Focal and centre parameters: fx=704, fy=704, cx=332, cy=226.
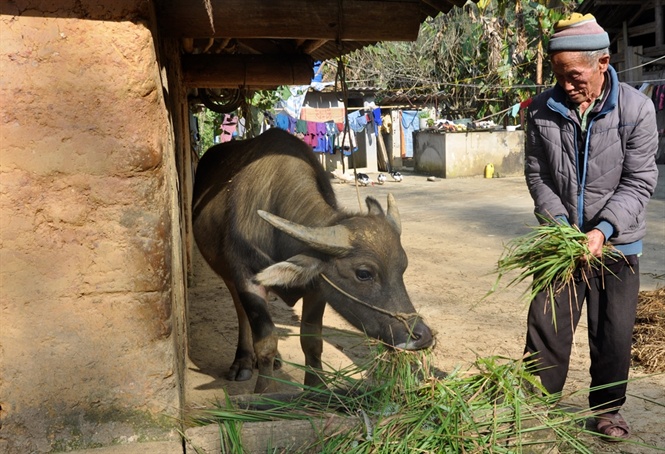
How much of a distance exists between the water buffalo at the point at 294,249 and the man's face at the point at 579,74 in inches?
50.8

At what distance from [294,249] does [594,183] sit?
1.77m

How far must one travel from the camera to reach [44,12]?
2.56 meters

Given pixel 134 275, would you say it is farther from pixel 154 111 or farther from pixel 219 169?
pixel 219 169

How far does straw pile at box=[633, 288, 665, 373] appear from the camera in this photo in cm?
465

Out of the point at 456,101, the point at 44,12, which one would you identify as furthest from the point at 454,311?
the point at 456,101

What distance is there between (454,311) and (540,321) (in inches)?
116

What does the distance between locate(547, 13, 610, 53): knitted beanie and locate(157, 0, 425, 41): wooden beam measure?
0.90 meters

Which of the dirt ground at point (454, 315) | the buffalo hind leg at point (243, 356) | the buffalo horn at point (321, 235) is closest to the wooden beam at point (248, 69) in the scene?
the buffalo hind leg at point (243, 356)

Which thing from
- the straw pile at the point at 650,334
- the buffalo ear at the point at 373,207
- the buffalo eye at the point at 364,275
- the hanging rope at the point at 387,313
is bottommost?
the straw pile at the point at 650,334

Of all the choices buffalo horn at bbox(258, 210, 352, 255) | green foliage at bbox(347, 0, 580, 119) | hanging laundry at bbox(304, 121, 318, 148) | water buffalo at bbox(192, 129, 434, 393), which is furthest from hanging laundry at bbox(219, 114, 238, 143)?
green foliage at bbox(347, 0, 580, 119)

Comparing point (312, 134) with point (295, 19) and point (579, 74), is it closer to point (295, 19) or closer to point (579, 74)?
point (295, 19)

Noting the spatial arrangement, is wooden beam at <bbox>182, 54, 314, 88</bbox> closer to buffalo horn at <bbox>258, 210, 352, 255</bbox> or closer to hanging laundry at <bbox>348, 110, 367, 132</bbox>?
buffalo horn at <bbox>258, 210, 352, 255</bbox>

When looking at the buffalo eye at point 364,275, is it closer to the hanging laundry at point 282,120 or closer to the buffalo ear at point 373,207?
the buffalo ear at point 373,207

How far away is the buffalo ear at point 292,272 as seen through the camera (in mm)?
3873
